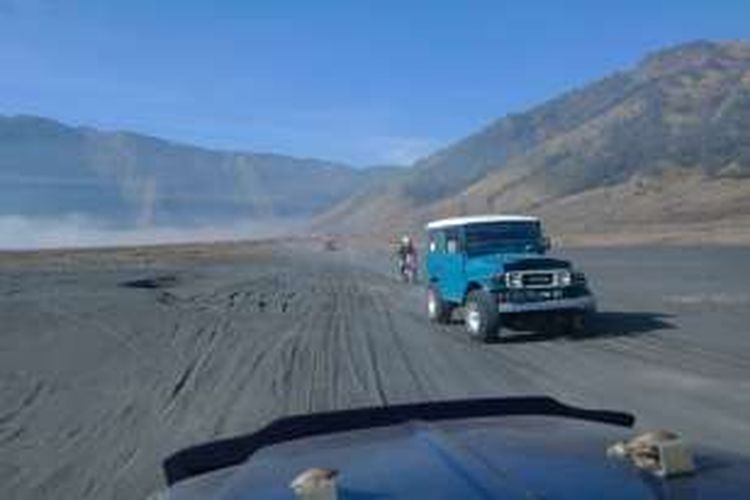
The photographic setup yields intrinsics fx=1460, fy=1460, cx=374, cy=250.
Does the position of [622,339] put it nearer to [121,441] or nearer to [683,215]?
[121,441]

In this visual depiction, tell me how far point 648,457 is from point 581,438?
0.45 metres

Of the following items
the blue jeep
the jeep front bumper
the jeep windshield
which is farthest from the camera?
the jeep windshield

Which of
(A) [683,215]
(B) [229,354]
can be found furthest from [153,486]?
(A) [683,215]

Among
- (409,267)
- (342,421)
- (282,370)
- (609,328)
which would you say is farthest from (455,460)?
(409,267)

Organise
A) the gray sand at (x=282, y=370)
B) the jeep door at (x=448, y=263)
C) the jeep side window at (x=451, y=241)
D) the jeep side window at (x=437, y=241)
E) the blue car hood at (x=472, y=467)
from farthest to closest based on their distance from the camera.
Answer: the jeep side window at (x=437, y=241) → the jeep side window at (x=451, y=241) → the jeep door at (x=448, y=263) → the gray sand at (x=282, y=370) → the blue car hood at (x=472, y=467)

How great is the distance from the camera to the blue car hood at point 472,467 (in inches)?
125

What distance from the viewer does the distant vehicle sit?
10.5 feet

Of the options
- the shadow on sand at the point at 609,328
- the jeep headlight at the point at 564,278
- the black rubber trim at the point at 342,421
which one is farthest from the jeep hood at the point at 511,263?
the black rubber trim at the point at 342,421

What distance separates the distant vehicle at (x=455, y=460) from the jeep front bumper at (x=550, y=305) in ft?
63.3

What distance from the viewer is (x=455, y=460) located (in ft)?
11.3

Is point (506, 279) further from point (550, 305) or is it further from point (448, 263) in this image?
point (448, 263)

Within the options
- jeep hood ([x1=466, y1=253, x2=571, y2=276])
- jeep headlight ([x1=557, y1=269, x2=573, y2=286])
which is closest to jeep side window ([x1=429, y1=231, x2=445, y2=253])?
jeep hood ([x1=466, y1=253, x2=571, y2=276])

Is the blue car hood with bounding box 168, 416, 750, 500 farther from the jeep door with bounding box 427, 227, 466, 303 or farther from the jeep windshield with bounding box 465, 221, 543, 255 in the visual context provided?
the jeep door with bounding box 427, 227, 466, 303

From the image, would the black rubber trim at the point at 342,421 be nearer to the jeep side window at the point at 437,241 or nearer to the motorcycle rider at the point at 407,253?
the jeep side window at the point at 437,241
